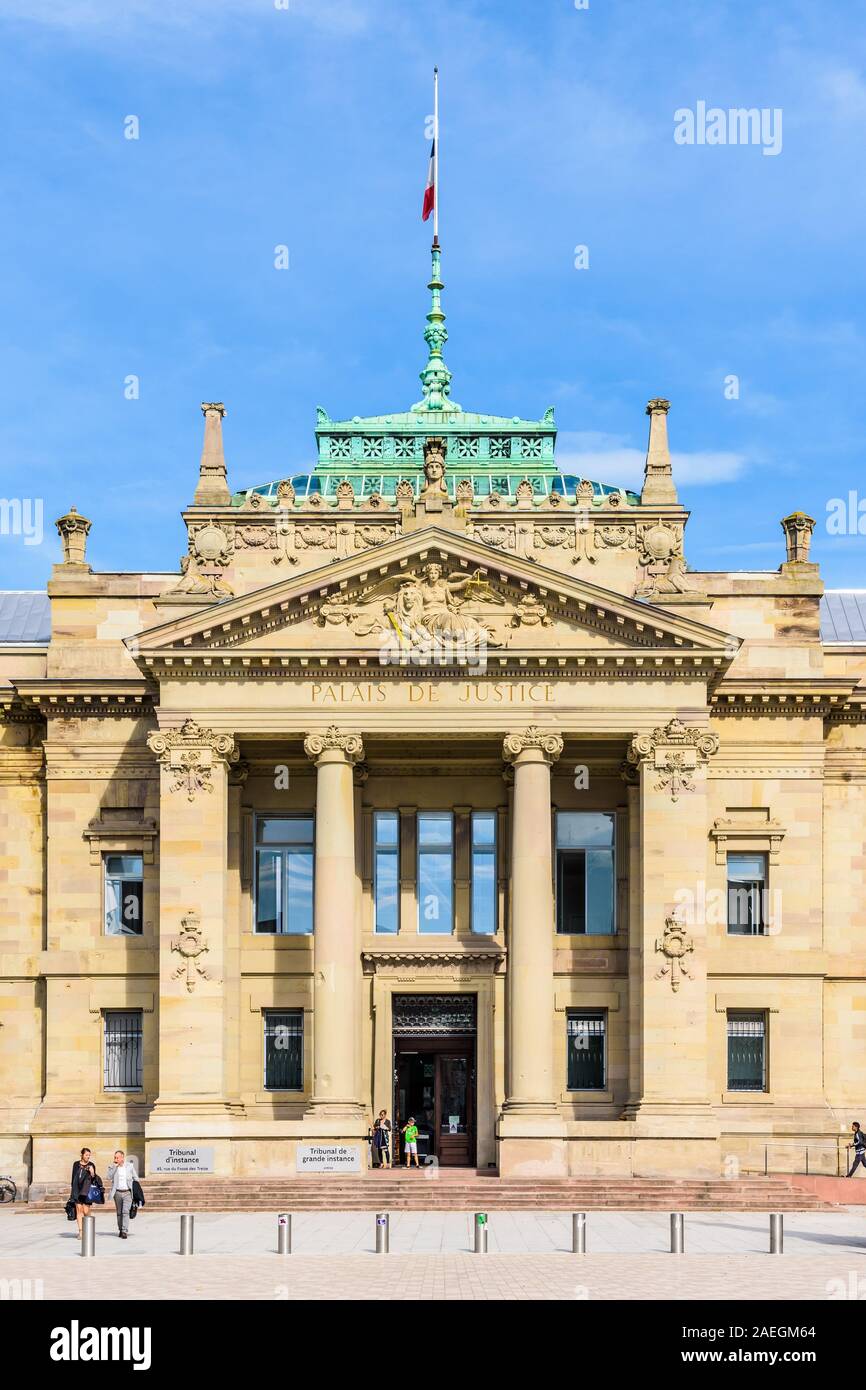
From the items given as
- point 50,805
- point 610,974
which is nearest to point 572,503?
point 610,974

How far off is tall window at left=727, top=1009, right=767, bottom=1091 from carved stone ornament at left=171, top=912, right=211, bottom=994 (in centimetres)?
1591

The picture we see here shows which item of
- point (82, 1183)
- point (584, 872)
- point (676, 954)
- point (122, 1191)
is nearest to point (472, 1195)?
point (676, 954)

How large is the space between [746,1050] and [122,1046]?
59.4 ft

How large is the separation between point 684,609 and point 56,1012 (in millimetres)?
21329

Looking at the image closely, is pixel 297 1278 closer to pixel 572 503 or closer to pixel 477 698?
pixel 477 698

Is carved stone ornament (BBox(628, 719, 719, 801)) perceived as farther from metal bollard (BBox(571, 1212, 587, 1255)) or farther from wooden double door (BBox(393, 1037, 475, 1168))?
metal bollard (BBox(571, 1212, 587, 1255))

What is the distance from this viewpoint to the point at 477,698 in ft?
169

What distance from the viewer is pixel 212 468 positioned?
57.5m

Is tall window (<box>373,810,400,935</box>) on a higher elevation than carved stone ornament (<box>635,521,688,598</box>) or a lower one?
lower

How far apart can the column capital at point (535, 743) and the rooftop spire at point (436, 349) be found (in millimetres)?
25207

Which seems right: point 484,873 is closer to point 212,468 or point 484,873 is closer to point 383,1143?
point 383,1143

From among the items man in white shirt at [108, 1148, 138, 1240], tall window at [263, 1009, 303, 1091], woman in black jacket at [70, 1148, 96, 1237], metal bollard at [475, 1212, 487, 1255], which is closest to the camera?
metal bollard at [475, 1212, 487, 1255]

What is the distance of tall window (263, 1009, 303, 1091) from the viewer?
5462cm

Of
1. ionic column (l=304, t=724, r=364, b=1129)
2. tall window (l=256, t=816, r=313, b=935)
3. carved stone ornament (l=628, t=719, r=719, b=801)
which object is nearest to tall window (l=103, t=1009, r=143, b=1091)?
tall window (l=256, t=816, r=313, b=935)
